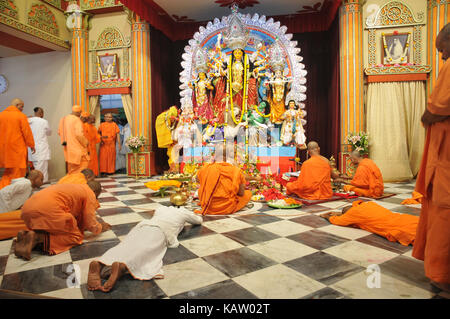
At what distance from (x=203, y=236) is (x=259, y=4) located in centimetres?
693

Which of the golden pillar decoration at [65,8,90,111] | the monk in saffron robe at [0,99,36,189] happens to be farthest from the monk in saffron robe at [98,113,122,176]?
the monk in saffron robe at [0,99,36,189]

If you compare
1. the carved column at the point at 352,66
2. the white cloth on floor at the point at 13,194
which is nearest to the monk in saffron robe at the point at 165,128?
the white cloth on floor at the point at 13,194

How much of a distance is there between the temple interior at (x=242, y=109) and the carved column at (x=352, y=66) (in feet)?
0.11

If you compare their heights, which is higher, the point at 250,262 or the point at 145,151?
the point at 145,151

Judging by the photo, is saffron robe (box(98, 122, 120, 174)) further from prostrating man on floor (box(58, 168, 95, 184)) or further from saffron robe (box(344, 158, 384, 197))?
saffron robe (box(344, 158, 384, 197))

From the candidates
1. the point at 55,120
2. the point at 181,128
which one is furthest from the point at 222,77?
the point at 55,120

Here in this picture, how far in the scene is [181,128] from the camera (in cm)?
680

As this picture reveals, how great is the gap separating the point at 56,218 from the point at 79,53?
7.05 m

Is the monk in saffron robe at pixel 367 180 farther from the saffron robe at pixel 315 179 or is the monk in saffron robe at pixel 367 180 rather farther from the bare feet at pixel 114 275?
the bare feet at pixel 114 275

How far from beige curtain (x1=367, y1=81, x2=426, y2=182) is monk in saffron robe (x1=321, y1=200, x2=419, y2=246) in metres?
3.99

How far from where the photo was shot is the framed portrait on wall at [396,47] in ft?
21.3

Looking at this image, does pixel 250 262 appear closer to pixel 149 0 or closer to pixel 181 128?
pixel 181 128

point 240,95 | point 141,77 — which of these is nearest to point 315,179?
Result: point 240,95

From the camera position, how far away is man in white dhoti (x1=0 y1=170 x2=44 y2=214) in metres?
3.18
